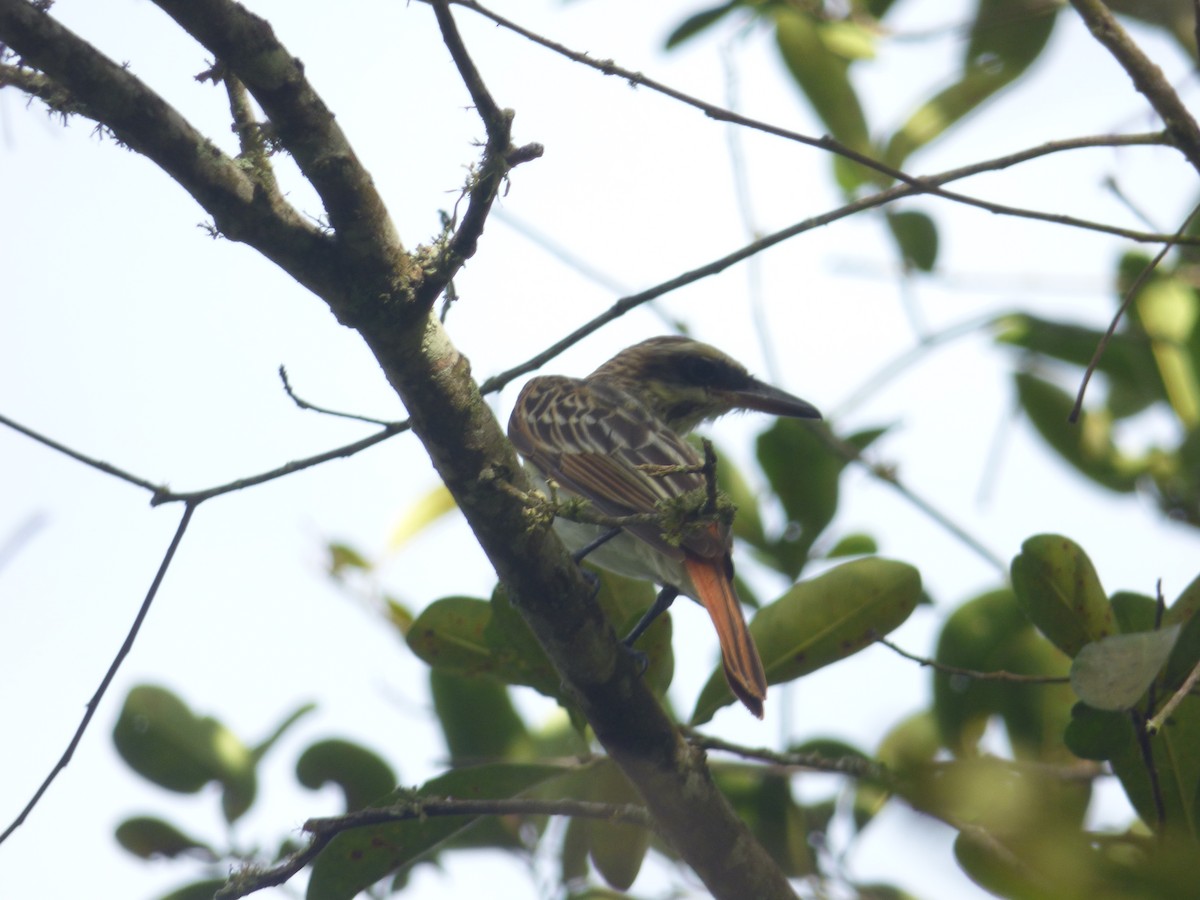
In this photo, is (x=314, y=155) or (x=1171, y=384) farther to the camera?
(x=1171, y=384)

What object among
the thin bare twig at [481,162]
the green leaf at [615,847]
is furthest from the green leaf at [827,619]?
the thin bare twig at [481,162]

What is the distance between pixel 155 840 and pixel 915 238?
3466 mm

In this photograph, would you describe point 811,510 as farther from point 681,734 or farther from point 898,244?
point 898,244

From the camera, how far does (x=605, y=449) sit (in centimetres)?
462

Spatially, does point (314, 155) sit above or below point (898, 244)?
below

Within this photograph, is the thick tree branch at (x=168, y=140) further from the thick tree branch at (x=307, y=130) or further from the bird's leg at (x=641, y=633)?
the bird's leg at (x=641, y=633)

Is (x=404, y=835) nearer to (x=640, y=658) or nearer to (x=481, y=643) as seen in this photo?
(x=481, y=643)

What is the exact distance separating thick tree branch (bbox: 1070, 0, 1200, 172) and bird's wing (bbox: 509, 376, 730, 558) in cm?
157

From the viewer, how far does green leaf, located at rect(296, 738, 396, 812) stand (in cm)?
373

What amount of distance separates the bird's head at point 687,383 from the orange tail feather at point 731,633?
1843mm

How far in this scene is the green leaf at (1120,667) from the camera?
94.6 inches

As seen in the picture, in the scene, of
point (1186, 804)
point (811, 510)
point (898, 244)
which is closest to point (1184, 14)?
point (898, 244)

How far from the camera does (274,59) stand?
244 cm

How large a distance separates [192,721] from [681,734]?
1.52m
